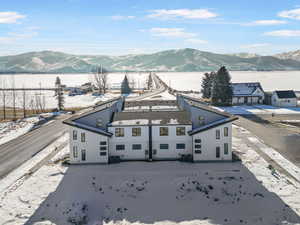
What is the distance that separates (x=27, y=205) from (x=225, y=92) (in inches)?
2743

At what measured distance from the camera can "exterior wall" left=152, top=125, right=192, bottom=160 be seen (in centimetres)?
3797

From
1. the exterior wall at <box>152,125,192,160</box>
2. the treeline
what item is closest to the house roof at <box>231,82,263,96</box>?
the treeline

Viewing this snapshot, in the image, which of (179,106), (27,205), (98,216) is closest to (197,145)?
(179,106)

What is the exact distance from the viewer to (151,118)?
40375mm

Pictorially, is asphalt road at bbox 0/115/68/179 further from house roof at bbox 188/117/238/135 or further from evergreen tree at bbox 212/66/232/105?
evergreen tree at bbox 212/66/232/105

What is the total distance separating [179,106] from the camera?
1983 inches

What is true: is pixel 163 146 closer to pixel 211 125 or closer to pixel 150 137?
pixel 150 137

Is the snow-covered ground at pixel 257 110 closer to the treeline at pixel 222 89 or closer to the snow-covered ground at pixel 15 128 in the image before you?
the treeline at pixel 222 89

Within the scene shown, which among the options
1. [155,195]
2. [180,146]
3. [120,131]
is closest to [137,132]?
[120,131]

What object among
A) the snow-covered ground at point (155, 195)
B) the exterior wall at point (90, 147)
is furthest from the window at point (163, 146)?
the exterior wall at point (90, 147)

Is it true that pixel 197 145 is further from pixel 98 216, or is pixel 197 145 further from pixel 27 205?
pixel 27 205

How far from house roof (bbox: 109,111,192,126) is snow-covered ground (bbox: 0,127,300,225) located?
5730mm

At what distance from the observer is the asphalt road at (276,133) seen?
4106 centimetres

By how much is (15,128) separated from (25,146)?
15874mm
